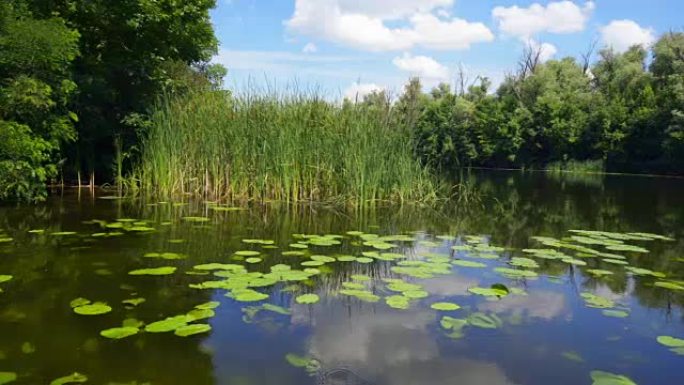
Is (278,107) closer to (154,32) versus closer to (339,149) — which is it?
(339,149)

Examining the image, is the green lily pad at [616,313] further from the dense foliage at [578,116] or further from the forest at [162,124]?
the dense foliage at [578,116]

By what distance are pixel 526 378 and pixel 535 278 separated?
2211 millimetres

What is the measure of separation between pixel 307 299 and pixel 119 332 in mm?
1312

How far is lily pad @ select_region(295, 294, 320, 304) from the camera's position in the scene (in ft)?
13.2

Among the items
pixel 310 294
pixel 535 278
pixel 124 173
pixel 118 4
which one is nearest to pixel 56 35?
pixel 118 4

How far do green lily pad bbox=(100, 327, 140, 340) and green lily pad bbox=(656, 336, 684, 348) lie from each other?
10.5ft

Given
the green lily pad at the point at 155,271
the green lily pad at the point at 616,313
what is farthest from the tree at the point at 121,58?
the green lily pad at the point at 616,313

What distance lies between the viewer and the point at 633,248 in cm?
649

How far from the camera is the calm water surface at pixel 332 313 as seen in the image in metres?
2.94

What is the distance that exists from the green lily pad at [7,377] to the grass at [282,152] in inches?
263

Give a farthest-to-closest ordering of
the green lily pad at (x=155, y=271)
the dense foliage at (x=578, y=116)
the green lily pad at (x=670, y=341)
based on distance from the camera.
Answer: the dense foliage at (x=578, y=116), the green lily pad at (x=155, y=271), the green lily pad at (x=670, y=341)

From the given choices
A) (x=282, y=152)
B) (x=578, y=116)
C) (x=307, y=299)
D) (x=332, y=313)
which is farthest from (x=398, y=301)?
(x=578, y=116)

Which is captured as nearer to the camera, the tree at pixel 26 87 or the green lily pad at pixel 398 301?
the green lily pad at pixel 398 301

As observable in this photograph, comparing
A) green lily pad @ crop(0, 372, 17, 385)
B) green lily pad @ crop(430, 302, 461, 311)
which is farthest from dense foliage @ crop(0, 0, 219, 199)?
green lily pad @ crop(430, 302, 461, 311)
